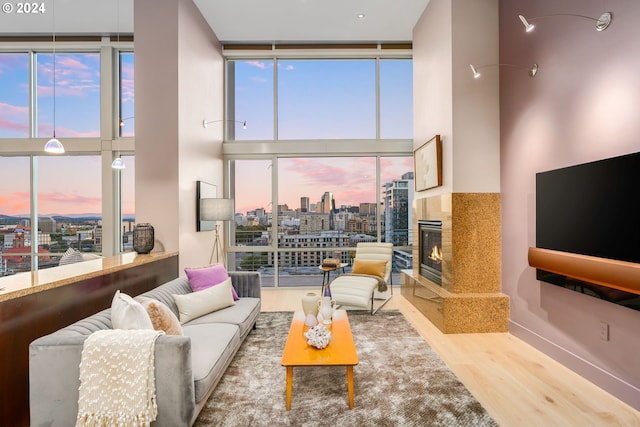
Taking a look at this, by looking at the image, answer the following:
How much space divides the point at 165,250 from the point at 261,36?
3.84 m

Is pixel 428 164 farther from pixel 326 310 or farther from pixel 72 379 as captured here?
pixel 72 379

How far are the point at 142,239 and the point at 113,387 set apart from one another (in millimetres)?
2159

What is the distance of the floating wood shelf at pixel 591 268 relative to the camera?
2.00 metres

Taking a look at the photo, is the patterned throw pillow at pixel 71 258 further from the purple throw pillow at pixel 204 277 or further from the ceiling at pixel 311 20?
→ the ceiling at pixel 311 20

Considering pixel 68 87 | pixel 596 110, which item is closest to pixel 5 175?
pixel 68 87

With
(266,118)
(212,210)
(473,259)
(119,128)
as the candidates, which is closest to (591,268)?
(473,259)

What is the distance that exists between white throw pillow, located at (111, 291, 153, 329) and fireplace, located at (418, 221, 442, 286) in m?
3.27

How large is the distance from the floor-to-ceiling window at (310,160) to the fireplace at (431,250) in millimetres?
955

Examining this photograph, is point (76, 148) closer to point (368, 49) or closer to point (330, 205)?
point (330, 205)

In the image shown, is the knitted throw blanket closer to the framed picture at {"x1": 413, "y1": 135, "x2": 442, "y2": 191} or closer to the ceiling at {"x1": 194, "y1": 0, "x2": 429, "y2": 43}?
the framed picture at {"x1": 413, "y1": 135, "x2": 442, "y2": 191}

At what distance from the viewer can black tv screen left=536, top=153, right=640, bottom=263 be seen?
2.07 meters

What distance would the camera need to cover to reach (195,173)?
14.1ft

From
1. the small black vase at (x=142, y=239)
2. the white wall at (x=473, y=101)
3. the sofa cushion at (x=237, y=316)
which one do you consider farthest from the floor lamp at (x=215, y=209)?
the white wall at (x=473, y=101)

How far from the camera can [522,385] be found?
93.7 inches
